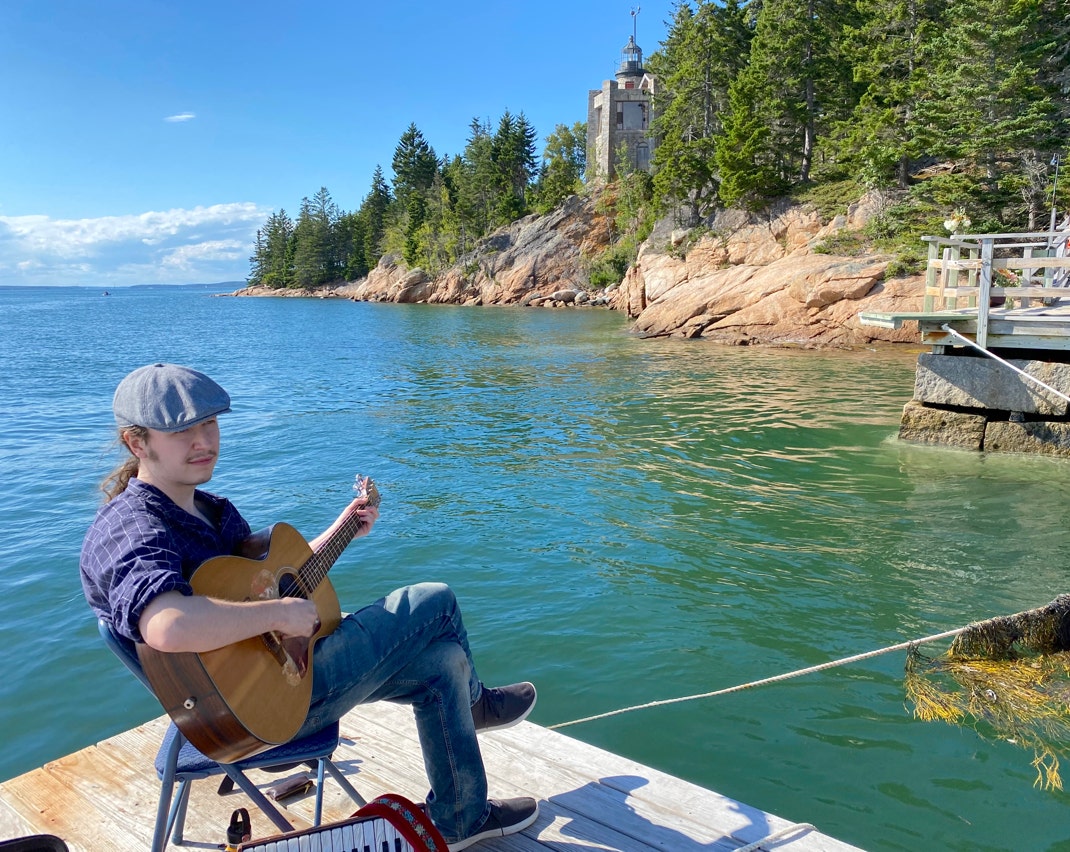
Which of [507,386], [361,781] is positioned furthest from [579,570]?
[507,386]

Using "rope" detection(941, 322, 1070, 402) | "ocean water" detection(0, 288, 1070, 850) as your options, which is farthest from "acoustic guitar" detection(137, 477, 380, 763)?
"rope" detection(941, 322, 1070, 402)

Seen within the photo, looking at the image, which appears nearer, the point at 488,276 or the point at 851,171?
the point at 851,171

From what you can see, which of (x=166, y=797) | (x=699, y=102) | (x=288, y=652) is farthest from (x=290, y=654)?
(x=699, y=102)

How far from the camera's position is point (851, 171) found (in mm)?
39094

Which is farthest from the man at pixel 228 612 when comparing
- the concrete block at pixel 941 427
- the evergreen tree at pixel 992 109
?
the evergreen tree at pixel 992 109

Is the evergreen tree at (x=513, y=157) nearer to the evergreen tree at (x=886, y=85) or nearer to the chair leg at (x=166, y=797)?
the evergreen tree at (x=886, y=85)

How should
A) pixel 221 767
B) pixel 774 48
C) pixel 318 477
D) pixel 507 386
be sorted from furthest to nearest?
pixel 774 48, pixel 507 386, pixel 318 477, pixel 221 767

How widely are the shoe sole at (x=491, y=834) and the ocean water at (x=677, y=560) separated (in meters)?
1.87

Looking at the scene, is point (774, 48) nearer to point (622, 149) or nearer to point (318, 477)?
point (622, 149)

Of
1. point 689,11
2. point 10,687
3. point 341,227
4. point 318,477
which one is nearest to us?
point 10,687

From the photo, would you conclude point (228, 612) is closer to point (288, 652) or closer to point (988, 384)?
point (288, 652)

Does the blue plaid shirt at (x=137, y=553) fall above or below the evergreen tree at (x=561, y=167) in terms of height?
below

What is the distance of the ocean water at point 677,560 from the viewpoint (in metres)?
4.87

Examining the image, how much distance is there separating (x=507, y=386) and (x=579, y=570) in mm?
14508
